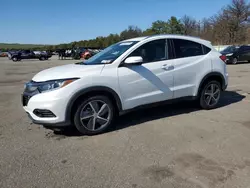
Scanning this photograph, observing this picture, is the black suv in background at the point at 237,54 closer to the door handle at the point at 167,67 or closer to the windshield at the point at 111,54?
the door handle at the point at 167,67

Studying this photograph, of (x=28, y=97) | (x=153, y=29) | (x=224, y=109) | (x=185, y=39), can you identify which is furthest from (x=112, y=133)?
(x=153, y=29)

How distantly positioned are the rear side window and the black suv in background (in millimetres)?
16363

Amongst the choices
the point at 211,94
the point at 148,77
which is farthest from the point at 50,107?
the point at 211,94

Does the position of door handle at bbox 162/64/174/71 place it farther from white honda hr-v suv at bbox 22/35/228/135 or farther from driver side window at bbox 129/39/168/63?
driver side window at bbox 129/39/168/63

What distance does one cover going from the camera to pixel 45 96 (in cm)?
420

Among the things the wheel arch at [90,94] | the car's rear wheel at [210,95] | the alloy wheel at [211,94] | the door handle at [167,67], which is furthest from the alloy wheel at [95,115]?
the alloy wheel at [211,94]

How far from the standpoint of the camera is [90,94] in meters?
4.47

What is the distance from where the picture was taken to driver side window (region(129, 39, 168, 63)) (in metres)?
4.99

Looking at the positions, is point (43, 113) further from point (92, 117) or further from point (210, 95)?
point (210, 95)

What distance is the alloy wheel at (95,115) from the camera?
4473mm

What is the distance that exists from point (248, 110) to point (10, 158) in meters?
5.07

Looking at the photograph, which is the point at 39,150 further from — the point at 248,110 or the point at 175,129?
the point at 248,110

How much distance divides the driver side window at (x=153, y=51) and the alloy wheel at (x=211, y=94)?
1487 mm

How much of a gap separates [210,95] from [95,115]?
2.94 meters
